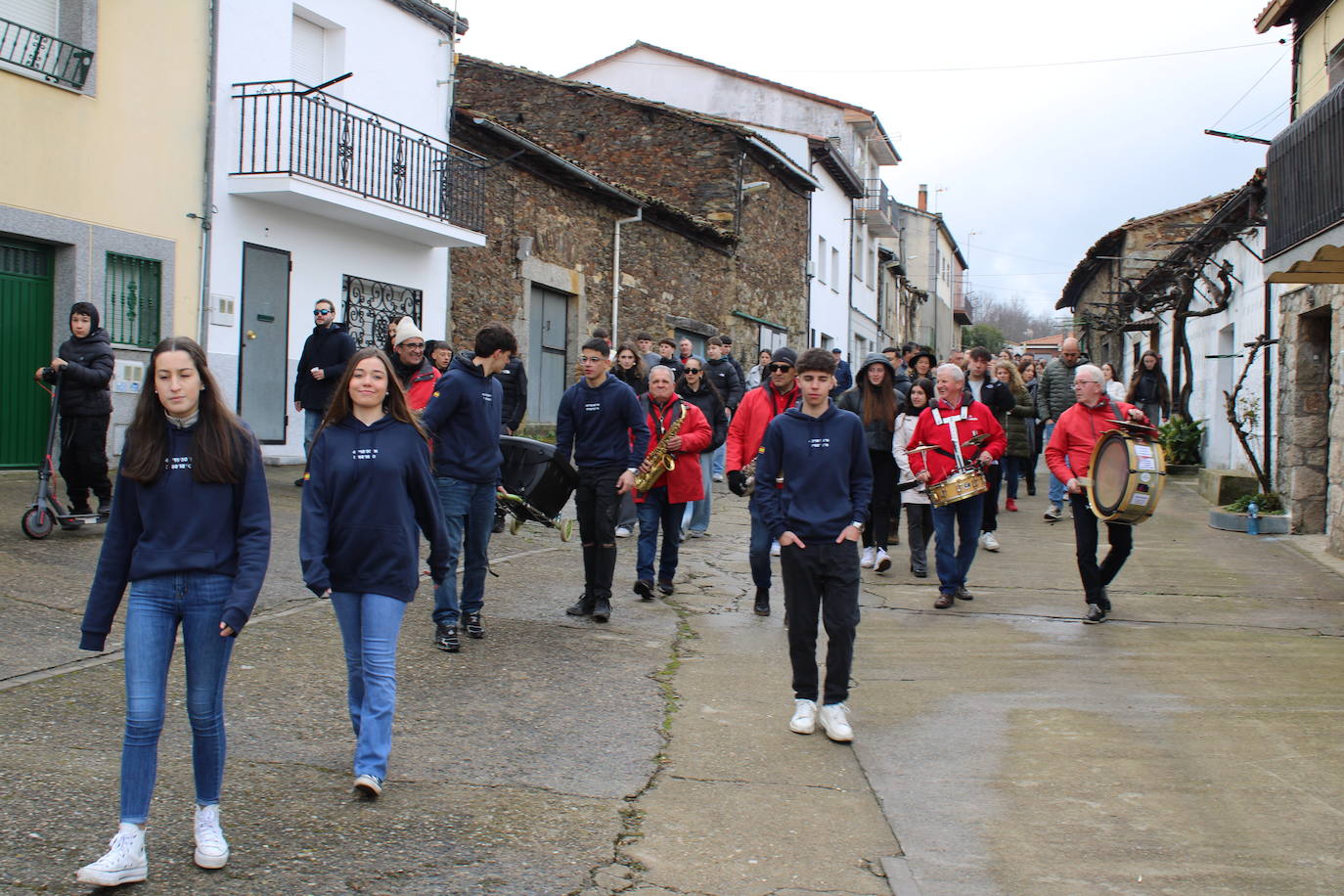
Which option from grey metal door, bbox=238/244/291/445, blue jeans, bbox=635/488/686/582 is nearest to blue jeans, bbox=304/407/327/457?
grey metal door, bbox=238/244/291/445

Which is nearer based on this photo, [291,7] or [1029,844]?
[1029,844]

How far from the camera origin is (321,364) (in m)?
10.4

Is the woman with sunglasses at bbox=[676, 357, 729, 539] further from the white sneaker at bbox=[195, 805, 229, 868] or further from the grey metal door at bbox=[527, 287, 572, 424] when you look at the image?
the grey metal door at bbox=[527, 287, 572, 424]

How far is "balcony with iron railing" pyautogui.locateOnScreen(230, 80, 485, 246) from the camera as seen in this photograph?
1252 centimetres

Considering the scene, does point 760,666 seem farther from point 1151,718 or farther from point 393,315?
point 393,315

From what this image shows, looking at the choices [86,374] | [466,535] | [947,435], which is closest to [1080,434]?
Result: [947,435]

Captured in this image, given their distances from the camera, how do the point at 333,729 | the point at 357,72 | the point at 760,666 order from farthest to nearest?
the point at 357,72 < the point at 760,666 < the point at 333,729

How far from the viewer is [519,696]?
5.44 meters

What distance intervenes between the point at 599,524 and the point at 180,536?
3879mm

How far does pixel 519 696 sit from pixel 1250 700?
359cm

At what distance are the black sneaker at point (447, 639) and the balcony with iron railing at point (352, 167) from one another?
7891 mm

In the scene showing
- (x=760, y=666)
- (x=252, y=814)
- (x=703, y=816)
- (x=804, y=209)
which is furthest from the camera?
(x=804, y=209)

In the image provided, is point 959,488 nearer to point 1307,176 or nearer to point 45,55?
point 1307,176

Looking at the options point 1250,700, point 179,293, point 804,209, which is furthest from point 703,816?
point 804,209
